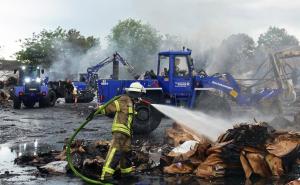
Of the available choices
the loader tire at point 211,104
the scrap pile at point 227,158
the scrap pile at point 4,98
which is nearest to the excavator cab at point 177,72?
the loader tire at point 211,104

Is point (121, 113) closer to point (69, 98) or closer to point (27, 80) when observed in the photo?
point (27, 80)

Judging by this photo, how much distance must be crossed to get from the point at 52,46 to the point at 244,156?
49142 millimetres

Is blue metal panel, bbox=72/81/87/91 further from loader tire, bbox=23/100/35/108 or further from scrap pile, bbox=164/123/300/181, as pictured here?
scrap pile, bbox=164/123/300/181

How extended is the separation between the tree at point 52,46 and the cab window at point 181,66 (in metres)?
39.4

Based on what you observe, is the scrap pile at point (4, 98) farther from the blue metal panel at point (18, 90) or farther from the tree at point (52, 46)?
the tree at point (52, 46)

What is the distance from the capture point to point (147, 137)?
542 inches

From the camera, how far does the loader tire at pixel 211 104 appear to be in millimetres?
15398

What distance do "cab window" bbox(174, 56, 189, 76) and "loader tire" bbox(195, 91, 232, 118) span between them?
96 centimetres

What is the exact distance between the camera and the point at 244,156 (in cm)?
815

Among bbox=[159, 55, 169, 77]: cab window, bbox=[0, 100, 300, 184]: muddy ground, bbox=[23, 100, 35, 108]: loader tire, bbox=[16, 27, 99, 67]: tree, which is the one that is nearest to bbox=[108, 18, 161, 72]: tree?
bbox=[16, 27, 99, 67]: tree

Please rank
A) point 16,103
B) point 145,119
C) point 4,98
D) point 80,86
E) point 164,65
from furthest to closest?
point 4,98
point 80,86
point 16,103
point 164,65
point 145,119

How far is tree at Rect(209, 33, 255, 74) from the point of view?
52.8 m

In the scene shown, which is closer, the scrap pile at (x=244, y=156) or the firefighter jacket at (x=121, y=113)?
the firefighter jacket at (x=121, y=113)

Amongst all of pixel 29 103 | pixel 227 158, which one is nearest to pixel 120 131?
pixel 227 158
